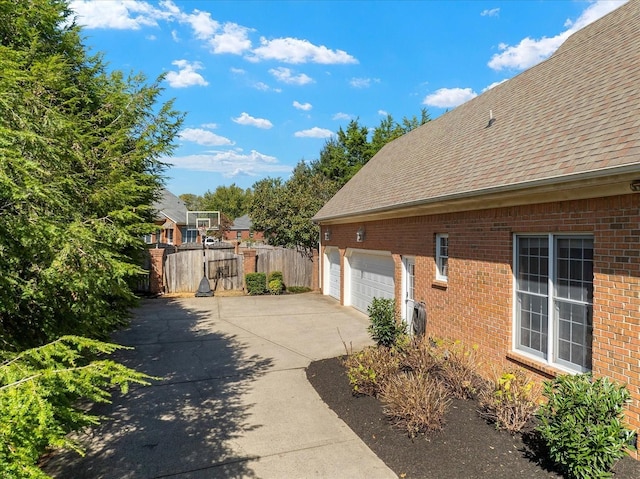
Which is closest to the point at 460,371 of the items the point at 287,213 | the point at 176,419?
the point at 176,419

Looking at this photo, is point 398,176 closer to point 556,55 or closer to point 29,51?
point 556,55

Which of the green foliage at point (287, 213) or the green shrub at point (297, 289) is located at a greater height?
the green foliage at point (287, 213)

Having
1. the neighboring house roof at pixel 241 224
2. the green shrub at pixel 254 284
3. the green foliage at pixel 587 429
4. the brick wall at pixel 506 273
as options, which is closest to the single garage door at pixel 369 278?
the brick wall at pixel 506 273

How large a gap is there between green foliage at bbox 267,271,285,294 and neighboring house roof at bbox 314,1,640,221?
24.5 feet

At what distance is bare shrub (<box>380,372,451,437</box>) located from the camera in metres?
4.93

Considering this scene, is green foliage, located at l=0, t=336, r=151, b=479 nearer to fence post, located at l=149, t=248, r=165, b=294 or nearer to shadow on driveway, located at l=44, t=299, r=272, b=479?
shadow on driveway, located at l=44, t=299, r=272, b=479

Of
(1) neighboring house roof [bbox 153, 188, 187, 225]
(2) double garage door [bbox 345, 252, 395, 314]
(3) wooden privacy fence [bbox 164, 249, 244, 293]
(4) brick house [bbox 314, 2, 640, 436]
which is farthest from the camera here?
(1) neighboring house roof [bbox 153, 188, 187, 225]

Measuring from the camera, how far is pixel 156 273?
1838cm

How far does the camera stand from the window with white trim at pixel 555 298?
200 inches

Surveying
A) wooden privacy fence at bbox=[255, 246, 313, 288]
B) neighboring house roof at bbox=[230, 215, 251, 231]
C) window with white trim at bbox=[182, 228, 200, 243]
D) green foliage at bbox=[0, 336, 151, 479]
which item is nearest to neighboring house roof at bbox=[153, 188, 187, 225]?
window with white trim at bbox=[182, 228, 200, 243]

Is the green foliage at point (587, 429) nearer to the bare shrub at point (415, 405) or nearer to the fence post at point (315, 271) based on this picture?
the bare shrub at point (415, 405)

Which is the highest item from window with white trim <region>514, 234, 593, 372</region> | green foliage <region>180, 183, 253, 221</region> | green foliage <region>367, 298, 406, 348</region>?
green foliage <region>180, 183, 253, 221</region>

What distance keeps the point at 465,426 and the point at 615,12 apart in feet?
30.6

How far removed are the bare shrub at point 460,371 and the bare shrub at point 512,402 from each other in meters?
0.35
